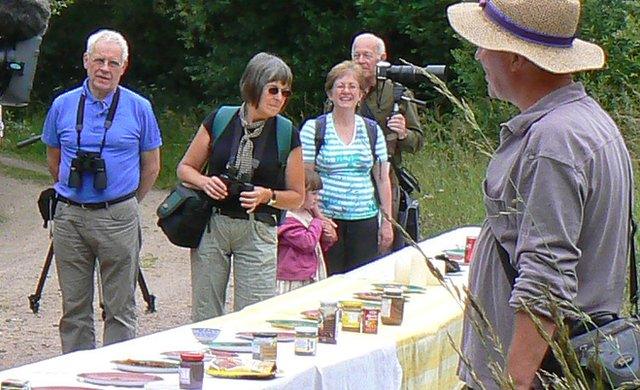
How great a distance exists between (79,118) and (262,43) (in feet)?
→ 55.3

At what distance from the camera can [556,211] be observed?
308 cm

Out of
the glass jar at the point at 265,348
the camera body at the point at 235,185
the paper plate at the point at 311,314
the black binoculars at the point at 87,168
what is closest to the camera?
the glass jar at the point at 265,348

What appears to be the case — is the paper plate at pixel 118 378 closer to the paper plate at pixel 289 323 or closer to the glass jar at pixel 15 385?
the glass jar at pixel 15 385

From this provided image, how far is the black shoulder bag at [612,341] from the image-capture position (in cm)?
296

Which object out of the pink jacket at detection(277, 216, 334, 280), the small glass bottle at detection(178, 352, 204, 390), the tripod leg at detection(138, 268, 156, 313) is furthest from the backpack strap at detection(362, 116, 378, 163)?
the small glass bottle at detection(178, 352, 204, 390)

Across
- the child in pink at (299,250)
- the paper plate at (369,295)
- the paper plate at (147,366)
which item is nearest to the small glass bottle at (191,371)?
the paper plate at (147,366)

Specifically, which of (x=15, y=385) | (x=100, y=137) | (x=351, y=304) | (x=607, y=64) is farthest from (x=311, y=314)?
(x=607, y=64)

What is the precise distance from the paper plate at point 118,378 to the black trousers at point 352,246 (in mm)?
3806

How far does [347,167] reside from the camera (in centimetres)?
791

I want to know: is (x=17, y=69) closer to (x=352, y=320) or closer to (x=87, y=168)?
(x=87, y=168)

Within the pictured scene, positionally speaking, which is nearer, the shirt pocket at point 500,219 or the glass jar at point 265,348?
the shirt pocket at point 500,219

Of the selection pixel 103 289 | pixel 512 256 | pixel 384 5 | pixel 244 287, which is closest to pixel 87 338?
pixel 103 289

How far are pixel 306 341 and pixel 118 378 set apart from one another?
31.3 inches

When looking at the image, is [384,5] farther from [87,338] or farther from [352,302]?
[352,302]
